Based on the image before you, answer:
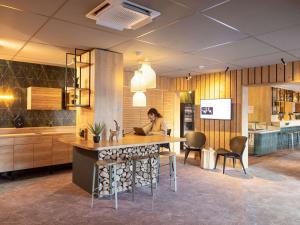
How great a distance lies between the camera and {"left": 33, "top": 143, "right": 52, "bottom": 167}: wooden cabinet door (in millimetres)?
5020

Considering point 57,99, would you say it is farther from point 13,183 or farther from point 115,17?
point 115,17

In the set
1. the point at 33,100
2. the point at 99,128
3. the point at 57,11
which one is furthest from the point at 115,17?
the point at 33,100

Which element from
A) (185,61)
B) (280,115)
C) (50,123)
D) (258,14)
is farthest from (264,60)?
(280,115)

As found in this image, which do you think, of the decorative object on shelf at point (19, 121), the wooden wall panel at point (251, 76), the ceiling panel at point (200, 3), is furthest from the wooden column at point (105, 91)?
the wooden wall panel at point (251, 76)

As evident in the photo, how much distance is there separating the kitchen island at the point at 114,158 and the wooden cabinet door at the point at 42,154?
3.64ft

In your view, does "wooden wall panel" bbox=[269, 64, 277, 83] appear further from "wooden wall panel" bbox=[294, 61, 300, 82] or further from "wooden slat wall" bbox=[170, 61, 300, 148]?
"wooden wall panel" bbox=[294, 61, 300, 82]

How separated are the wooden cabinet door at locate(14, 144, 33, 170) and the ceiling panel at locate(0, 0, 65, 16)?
317 cm

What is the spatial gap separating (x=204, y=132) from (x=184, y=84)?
1.66 metres

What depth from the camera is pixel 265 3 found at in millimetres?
2436

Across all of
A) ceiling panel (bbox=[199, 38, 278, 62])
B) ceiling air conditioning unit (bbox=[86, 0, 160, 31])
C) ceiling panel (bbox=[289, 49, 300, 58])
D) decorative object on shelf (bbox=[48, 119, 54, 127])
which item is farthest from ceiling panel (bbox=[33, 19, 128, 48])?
ceiling panel (bbox=[289, 49, 300, 58])

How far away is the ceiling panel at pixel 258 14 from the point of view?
A: 244cm

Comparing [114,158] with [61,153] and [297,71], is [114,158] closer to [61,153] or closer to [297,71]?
[61,153]

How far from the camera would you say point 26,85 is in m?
5.51

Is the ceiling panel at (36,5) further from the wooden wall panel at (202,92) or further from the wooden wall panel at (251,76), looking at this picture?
the wooden wall panel at (202,92)
